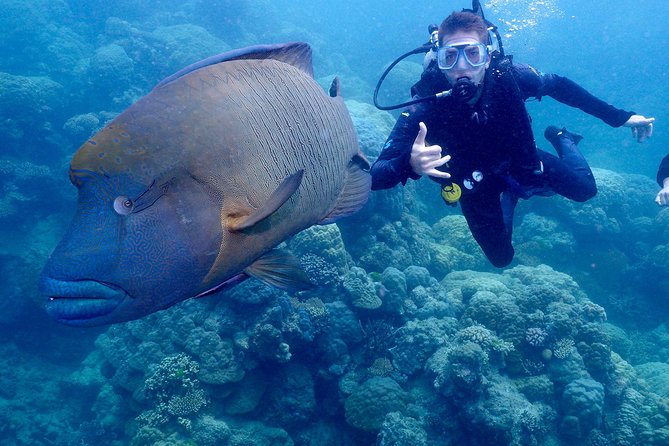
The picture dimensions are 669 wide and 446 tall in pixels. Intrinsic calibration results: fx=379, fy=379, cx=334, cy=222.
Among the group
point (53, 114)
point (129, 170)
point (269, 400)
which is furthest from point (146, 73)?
point (129, 170)

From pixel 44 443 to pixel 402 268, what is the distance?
993cm

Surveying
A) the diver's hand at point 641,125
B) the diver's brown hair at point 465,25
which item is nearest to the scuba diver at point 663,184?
the diver's hand at point 641,125

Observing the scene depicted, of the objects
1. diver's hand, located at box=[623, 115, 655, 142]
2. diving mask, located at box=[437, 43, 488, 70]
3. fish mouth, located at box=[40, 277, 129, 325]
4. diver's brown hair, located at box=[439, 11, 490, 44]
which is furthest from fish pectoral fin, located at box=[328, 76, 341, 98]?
diver's hand, located at box=[623, 115, 655, 142]

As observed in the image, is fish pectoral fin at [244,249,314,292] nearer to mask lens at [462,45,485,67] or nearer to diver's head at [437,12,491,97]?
diver's head at [437,12,491,97]

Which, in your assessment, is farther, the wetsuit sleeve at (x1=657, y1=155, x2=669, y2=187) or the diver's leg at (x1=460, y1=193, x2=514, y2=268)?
the diver's leg at (x1=460, y1=193, x2=514, y2=268)

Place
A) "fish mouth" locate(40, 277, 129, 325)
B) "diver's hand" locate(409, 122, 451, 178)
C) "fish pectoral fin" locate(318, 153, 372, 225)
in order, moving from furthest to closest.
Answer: "diver's hand" locate(409, 122, 451, 178) → "fish pectoral fin" locate(318, 153, 372, 225) → "fish mouth" locate(40, 277, 129, 325)

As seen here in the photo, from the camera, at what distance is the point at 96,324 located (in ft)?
3.64

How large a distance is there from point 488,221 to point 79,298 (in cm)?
444

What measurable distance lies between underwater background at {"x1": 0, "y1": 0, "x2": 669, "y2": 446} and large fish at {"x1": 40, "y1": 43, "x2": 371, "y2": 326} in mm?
5187

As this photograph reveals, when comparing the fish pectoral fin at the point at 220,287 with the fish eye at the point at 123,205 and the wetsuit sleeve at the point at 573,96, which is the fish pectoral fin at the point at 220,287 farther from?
the wetsuit sleeve at the point at 573,96

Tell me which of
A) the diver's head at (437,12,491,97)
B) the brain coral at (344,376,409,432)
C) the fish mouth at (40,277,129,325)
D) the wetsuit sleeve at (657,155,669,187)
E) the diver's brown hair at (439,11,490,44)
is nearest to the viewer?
the fish mouth at (40,277,129,325)

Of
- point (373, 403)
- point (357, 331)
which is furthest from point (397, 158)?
point (357, 331)

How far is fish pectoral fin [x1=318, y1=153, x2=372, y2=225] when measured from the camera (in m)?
1.91

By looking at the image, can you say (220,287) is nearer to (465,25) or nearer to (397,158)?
(397,158)
